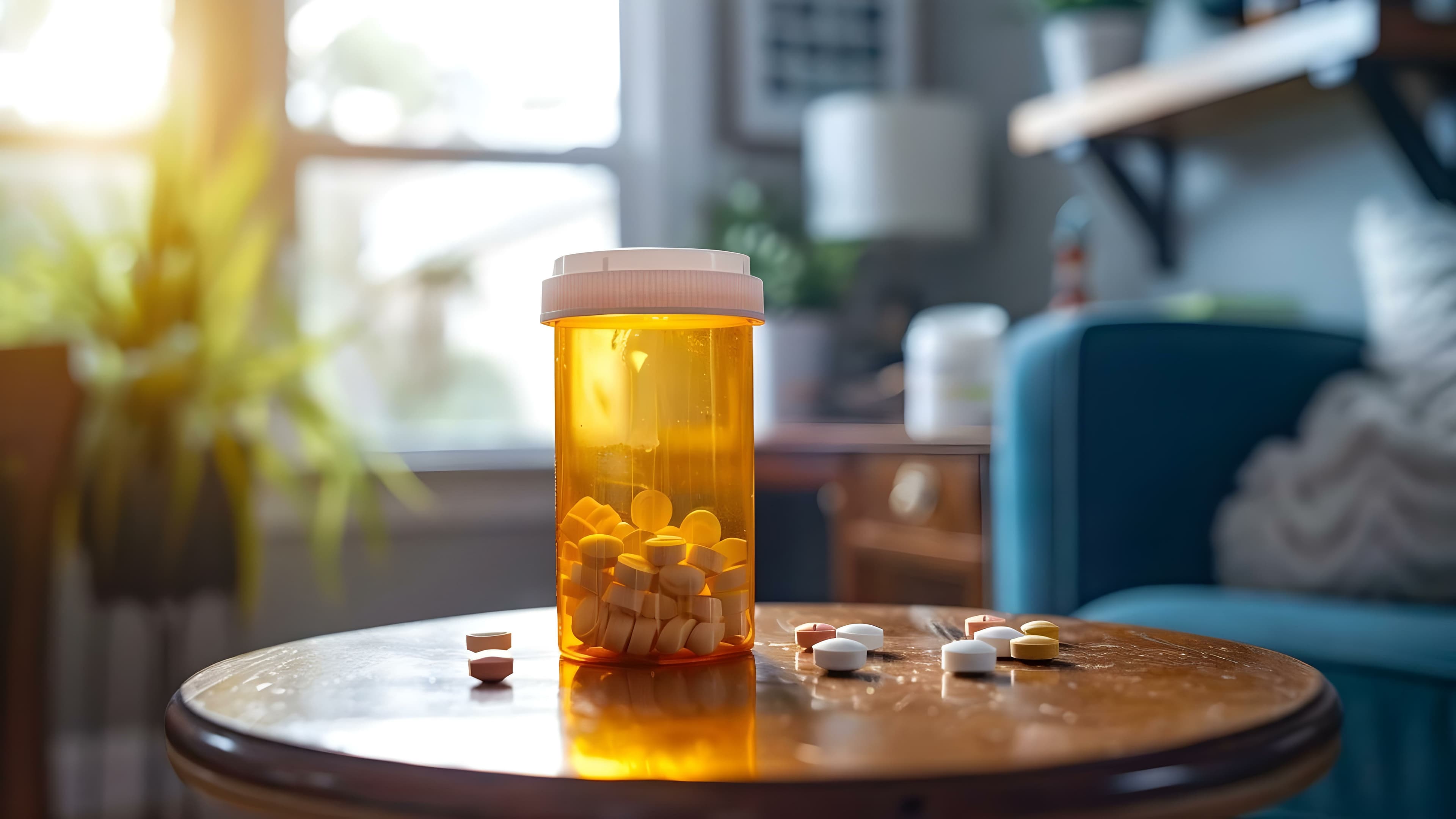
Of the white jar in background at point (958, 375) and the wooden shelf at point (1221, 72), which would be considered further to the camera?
the white jar in background at point (958, 375)

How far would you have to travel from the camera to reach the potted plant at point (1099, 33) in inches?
87.3

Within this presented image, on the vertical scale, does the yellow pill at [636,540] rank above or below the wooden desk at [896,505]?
above

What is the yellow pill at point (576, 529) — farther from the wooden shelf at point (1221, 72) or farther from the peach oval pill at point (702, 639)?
the wooden shelf at point (1221, 72)

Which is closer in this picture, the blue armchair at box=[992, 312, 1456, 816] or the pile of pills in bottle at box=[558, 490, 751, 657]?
the pile of pills in bottle at box=[558, 490, 751, 657]

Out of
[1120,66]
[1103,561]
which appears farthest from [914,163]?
[1103,561]

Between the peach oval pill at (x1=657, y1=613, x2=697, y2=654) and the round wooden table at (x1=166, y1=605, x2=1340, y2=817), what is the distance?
1 centimetres

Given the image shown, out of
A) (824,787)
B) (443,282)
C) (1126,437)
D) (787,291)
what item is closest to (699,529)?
(824,787)

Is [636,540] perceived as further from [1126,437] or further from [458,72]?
[458,72]

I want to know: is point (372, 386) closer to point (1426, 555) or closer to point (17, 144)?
→ point (17, 144)

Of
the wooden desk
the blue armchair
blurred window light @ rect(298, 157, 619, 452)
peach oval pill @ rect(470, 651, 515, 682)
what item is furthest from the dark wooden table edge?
blurred window light @ rect(298, 157, 619, 452)

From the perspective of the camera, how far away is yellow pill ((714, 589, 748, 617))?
70cm

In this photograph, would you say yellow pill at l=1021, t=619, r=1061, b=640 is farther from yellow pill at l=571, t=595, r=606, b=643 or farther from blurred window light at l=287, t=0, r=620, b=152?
blurred window light at l=287, t=0, r=620, b=152

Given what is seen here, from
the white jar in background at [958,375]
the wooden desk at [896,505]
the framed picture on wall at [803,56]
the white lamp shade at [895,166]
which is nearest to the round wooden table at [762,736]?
the wooden desk at [896,505]

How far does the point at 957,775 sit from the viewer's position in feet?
1.47
